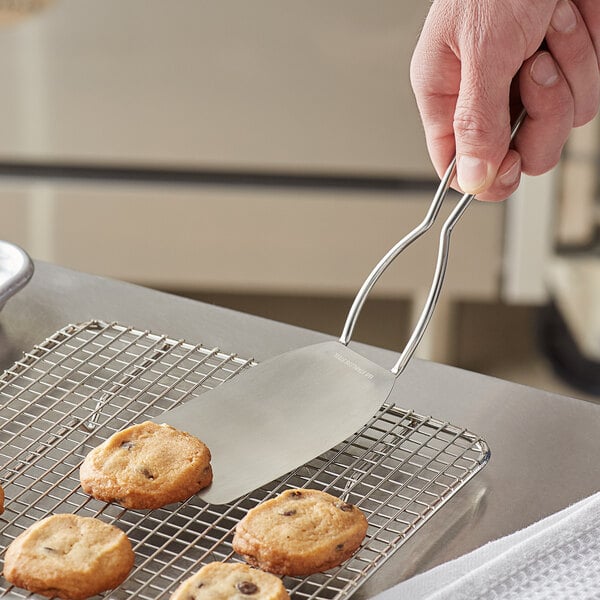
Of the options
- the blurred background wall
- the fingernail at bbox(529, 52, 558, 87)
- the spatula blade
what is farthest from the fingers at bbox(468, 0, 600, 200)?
the blurred background wall

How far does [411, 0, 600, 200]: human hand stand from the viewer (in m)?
0.88

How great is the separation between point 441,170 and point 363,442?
29cm

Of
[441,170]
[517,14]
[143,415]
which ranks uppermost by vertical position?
[517,14]

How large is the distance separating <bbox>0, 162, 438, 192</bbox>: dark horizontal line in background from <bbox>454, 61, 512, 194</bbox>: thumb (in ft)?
3.52

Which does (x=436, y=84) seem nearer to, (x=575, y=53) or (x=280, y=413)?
(x=575, y=53)

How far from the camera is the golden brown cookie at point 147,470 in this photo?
0.70 metres

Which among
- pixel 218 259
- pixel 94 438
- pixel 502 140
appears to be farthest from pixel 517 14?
pixel 218 259

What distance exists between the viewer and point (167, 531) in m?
0.70

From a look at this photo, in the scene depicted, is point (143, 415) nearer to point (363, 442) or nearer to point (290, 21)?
point (363, 442)

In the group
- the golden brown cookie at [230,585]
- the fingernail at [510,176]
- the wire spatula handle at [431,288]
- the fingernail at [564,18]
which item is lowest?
the golden brown cookie at [230,585]

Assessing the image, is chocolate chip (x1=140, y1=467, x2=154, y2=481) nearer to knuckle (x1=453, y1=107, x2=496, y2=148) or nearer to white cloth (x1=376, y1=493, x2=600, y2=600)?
white cloth (x1=376, y1=493, x2=600, y2=600)

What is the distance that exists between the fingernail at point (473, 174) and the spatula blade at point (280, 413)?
0.17m

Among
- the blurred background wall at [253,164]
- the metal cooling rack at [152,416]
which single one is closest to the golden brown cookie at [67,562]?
the metal cooling rack at [152,416]

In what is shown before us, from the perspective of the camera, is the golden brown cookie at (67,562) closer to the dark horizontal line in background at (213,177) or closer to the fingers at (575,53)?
the fingers at (575,53)
